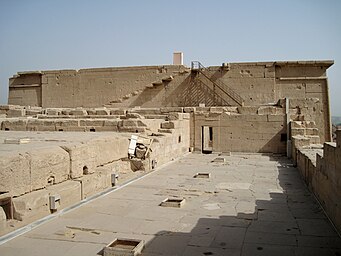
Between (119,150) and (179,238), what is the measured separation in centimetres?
508

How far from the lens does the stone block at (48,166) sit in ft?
20.4

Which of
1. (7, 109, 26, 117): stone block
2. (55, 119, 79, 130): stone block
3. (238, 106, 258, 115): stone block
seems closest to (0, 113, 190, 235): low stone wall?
(55, 119, 79, 130): stone block

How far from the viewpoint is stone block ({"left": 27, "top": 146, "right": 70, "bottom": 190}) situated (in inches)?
245

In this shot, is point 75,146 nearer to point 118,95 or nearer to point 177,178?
Result: point 177,178

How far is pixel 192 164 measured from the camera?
43.4 feet

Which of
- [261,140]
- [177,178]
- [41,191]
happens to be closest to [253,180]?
[177,178]

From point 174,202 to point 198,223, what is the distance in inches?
47.1

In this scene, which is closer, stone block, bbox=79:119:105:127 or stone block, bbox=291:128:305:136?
stone block, bbox=79:119:105:127

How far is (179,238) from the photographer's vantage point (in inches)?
205

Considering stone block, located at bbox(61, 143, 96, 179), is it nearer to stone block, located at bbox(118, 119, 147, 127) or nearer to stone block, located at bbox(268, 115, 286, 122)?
stone block, located at bbox(118, 119, 147, 127)

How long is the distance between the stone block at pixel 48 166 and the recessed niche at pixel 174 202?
2.01 meters

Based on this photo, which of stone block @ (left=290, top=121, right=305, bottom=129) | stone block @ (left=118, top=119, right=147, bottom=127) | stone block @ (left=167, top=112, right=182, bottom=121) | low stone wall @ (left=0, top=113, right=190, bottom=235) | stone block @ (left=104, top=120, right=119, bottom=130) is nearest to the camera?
low stone wall @ (left=0, top=113, right=190, bottom=235)

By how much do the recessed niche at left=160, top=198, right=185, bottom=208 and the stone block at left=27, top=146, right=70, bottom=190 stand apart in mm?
2006

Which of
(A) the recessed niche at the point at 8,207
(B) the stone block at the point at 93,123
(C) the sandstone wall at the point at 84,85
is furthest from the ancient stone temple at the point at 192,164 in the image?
(C) the sandstone wall at the point at 84,85
